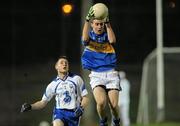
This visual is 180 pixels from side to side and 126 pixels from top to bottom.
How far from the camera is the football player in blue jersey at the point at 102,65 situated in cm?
1834

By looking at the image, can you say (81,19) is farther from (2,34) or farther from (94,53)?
(94,53)

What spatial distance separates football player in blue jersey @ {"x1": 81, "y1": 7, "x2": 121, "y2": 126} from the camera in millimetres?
18344

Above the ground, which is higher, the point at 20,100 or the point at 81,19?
the point at 81,19

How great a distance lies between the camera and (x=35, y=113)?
35.0m

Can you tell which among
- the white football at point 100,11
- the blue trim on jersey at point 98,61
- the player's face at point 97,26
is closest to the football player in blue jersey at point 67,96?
the blue trim on jersey at point 98,61

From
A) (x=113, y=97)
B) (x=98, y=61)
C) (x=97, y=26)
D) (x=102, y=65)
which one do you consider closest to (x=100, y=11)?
(x=97, y=26)

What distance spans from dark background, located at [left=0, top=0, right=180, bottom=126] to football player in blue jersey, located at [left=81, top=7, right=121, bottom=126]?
1619cm

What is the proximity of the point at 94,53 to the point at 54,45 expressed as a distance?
17.1 m

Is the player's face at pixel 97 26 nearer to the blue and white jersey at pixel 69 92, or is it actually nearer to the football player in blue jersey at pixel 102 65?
the football player in blue jersey at pixel 102 65

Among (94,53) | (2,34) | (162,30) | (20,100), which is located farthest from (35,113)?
(94,53)

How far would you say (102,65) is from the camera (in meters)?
18.5

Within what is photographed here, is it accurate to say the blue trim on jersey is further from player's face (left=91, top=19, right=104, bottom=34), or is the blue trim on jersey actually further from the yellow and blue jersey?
player's face (left=91, top=19, right=104, bottom=34)

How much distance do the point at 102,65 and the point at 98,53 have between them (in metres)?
0.26

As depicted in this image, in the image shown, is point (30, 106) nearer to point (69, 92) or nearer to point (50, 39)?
point (69, 92)
